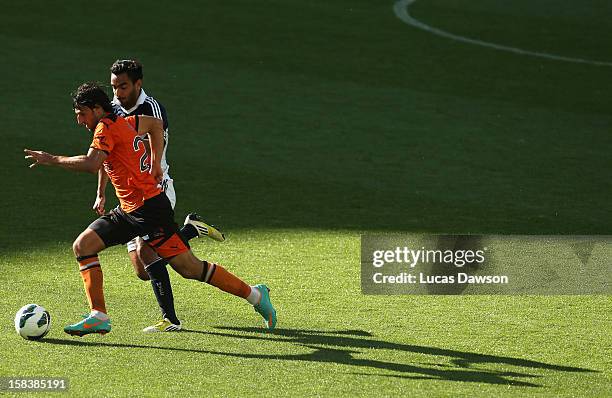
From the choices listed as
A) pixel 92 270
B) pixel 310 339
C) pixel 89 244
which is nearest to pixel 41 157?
pixel 89 244

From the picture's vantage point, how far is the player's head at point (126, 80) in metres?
8.56

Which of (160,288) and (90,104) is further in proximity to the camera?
(160,288)

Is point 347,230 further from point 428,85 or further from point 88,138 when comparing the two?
point 428,85

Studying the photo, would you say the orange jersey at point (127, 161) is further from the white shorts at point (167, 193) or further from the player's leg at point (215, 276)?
the white shorts at point (167, 193)

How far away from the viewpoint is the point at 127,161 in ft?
26.9

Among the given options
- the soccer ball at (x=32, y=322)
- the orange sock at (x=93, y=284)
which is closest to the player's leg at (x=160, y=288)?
the orange sock at (x=93, y=284)

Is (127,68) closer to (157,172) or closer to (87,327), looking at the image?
(157,172)

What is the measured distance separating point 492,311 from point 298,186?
4.27 meters

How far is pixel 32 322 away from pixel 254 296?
1.53m

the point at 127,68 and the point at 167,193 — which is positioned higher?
the point at 127,68

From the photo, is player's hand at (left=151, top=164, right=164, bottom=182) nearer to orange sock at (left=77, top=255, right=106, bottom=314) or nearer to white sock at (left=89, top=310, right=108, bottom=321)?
orange sock at (left=77, top=255, right=106, bottom=314)

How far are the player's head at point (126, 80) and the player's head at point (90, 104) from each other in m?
0.45

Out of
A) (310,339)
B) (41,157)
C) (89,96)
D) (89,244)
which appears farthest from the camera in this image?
(310,339)

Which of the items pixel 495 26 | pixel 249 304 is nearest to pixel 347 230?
pixel 249 304
